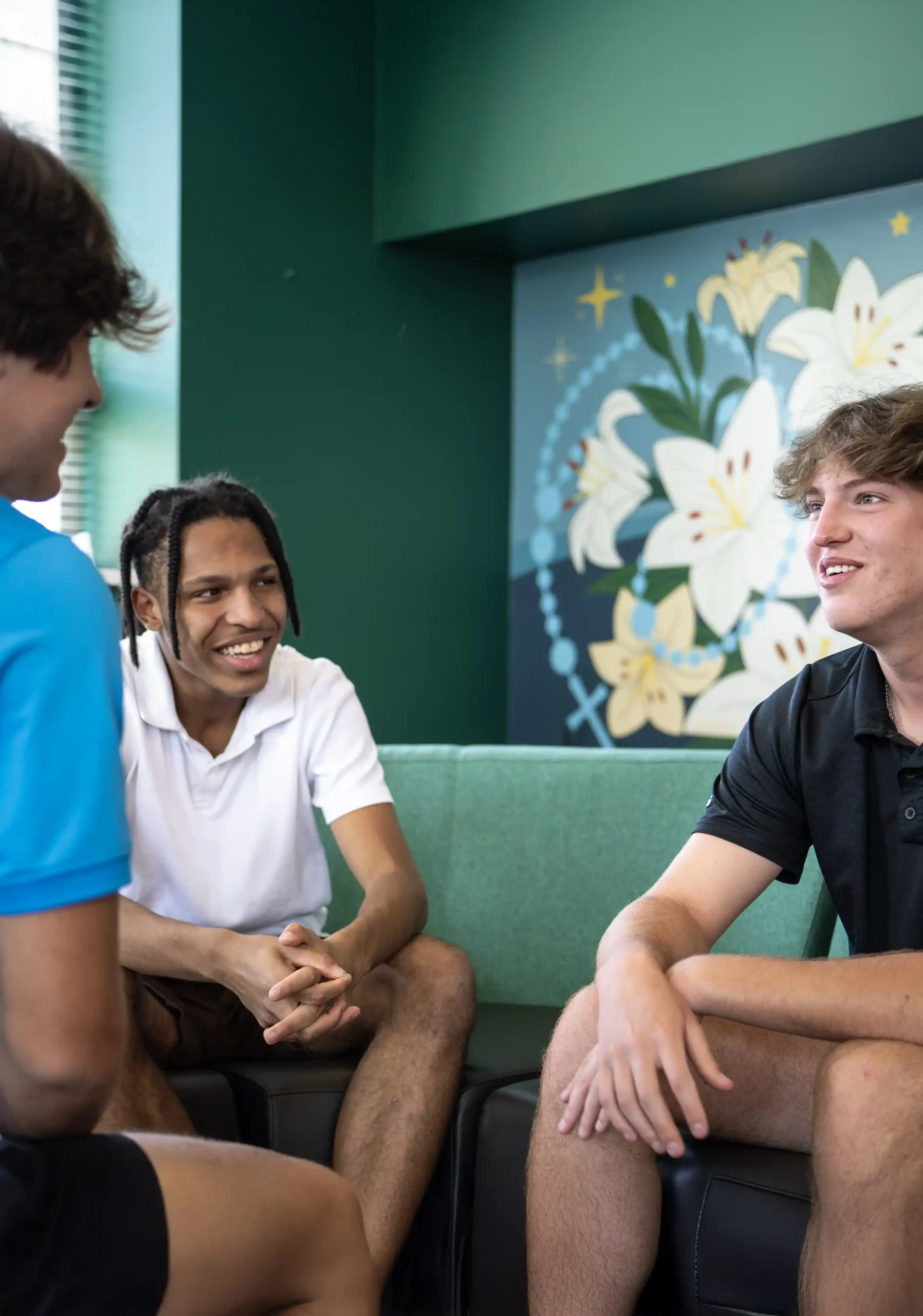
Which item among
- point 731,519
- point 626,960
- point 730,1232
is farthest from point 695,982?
point 731,519

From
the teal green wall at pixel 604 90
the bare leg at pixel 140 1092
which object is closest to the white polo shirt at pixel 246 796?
the bare leg at pixel 140 1092

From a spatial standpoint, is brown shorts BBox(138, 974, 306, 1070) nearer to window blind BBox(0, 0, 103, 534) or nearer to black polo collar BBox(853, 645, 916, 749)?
black polo collar BBox(853, 645, 916, 749)

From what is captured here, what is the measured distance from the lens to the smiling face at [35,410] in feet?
3.38

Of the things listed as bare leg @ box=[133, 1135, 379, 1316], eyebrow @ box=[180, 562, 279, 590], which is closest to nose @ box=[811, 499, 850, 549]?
eyebrow @ box=[180, 562, 279, 590]

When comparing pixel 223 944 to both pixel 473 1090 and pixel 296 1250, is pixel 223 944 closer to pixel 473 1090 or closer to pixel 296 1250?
pixel 473 1090

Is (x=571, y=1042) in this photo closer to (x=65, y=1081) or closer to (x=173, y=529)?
(x=65, y=1081)

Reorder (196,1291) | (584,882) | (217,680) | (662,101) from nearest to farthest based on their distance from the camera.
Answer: (196,1291) < (217,680) < (584,882) < (662,101)

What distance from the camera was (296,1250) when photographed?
1.07 meters

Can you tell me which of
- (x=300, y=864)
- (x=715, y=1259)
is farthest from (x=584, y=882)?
(x=715, y=1259)

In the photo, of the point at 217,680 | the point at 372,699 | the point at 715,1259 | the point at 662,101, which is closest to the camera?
the point at 715,1259

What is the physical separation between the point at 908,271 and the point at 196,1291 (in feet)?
9.32

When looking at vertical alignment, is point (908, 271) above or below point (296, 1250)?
above

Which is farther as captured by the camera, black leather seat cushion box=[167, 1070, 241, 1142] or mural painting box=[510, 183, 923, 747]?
mural painting box=[510, 183, 923, 747]

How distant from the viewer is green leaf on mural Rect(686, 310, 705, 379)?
3.63m
